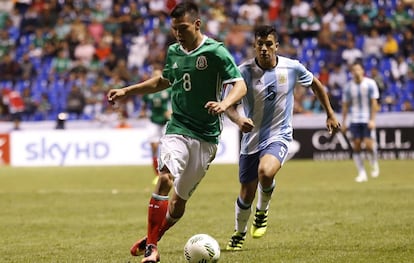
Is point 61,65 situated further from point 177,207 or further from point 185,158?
point 185,158

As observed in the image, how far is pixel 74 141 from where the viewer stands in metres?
26.7

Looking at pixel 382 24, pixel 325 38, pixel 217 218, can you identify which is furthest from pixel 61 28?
pixel 217 218

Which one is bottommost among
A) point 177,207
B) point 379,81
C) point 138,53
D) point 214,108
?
point 379,81

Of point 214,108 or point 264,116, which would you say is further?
point 264,116

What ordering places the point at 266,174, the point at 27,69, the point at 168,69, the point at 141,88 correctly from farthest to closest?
the point at 27,69
the point at 266,174
the point at 141,88
the point at 168,69

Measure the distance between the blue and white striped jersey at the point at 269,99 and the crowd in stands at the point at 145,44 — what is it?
692 inches

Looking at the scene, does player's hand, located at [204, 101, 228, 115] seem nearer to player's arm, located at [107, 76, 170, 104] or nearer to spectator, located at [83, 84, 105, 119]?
player's arm, located at [107, 76, 170, 104]

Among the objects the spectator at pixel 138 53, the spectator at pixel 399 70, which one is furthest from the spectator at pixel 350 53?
the spectator at pixel 138 53

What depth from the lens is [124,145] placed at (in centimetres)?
2670

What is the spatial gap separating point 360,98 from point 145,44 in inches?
496

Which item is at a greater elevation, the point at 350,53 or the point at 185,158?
the point at 185,158

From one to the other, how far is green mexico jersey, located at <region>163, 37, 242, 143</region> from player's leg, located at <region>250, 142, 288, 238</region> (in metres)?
1.00

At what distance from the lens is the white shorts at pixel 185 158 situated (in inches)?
329

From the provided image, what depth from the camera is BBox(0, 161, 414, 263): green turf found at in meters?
9.31
